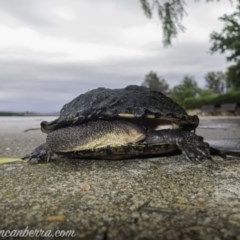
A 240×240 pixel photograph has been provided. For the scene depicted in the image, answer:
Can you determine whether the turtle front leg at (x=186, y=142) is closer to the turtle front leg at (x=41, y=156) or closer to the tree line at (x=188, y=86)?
the turtle front leg at (x=41, y=156)

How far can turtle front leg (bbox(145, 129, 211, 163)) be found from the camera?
305 centimetres

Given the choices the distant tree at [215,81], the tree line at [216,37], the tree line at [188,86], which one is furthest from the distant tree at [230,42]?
the distant tree at [215,81]

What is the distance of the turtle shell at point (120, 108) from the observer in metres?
3.14

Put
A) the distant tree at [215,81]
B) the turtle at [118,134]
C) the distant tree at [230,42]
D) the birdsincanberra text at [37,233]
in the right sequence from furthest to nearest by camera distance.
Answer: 1. the distant tree at [215,81]
2. the distant tree at [230,42]
3. the turtle at [118,134]
4. the birdsincanberra text at [37,233]

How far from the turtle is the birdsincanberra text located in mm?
1304

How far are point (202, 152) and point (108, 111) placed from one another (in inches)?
36.3

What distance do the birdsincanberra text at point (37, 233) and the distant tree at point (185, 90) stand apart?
3987 cm

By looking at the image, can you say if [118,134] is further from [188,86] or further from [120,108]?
[188,86]

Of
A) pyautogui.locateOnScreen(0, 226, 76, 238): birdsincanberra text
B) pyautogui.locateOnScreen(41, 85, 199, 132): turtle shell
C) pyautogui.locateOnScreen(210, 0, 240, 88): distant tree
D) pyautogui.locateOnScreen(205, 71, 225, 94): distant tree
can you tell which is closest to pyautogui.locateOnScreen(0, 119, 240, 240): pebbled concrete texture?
pyautogui.locateOnScreen(0, 226, 76, 238): birdsincanberra text

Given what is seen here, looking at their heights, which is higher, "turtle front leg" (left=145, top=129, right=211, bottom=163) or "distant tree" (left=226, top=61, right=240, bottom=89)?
"distant tree" (left=226, top=61, right=240, bottom=89)

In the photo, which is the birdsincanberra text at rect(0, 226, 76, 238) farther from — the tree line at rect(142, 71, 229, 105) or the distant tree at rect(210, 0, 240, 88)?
the tree line at rect(142, 71, 229, 105)

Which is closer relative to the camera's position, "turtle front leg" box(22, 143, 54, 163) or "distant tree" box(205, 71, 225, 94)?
"turtle front leg" box(22, 143, 54, 163)

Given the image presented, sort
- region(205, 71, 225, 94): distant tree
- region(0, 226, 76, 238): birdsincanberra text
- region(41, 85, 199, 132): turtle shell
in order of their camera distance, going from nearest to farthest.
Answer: region(0, 226, 76, 238): birdsincanberra text → region(41, 85, 199, 132): turtle shell → region(205, 71, 225, 94): distant tree

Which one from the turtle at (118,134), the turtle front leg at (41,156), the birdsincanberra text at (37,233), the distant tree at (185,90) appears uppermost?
the distant tree at (185,90)
